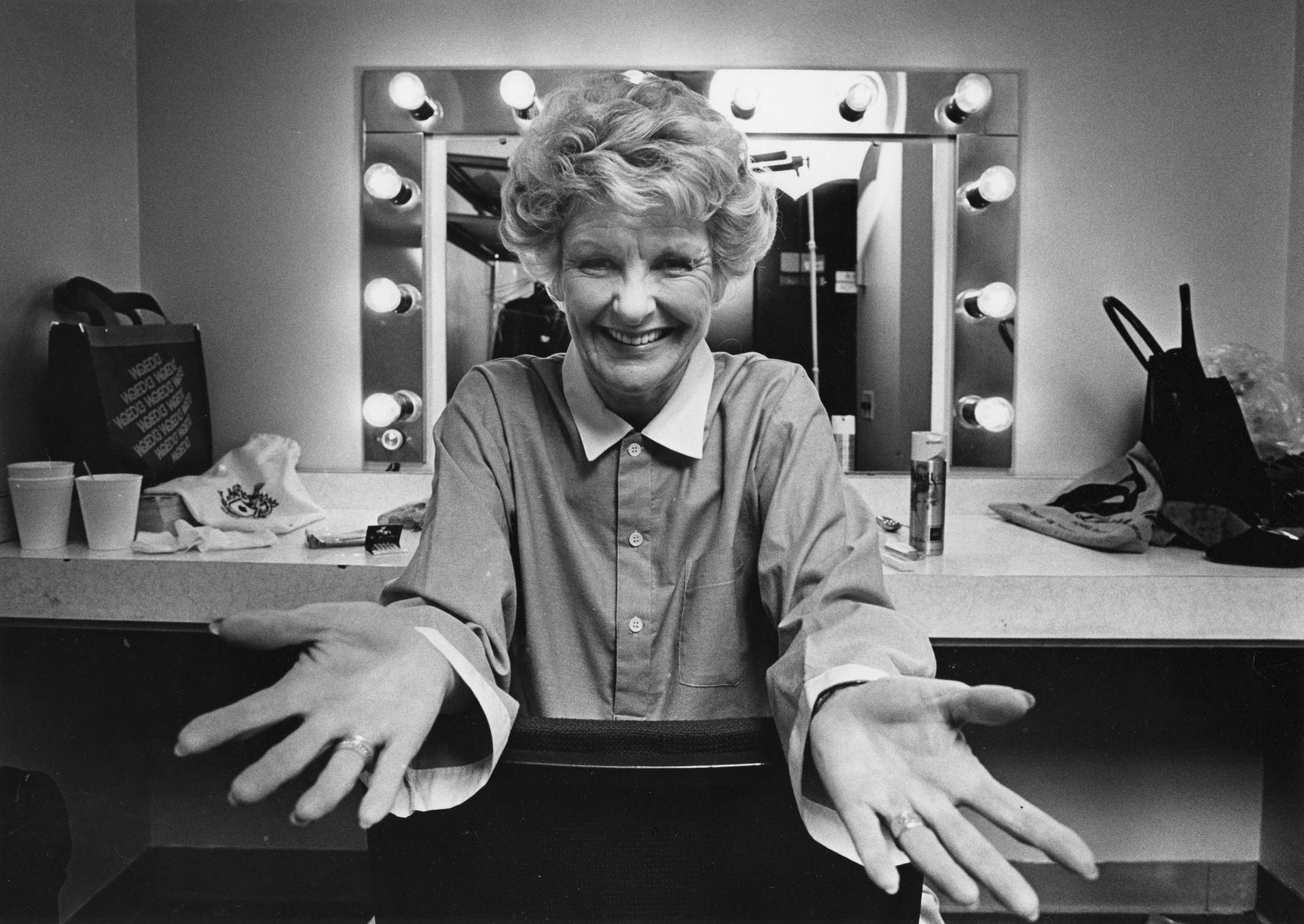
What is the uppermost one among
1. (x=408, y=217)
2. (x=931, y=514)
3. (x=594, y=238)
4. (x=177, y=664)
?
(x=408, y=217)

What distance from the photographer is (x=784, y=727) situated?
72cm

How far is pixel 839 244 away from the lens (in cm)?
172

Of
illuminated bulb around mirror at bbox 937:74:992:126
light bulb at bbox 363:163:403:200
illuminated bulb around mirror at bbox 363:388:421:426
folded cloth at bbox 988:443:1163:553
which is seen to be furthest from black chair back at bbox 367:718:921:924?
illuminated bulb around mirror at bbox 937:74:992:126

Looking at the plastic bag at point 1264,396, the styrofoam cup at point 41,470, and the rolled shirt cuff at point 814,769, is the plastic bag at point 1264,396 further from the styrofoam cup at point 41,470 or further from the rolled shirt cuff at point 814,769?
the styrofoam cup at point 41,470

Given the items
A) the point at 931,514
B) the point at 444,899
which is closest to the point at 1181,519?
the point at 931,514

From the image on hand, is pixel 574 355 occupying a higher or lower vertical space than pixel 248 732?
higher

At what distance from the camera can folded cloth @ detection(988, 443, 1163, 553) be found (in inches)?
55.3

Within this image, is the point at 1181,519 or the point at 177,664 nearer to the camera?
the point at 1181,519

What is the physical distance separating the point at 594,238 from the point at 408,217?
3.05 ft

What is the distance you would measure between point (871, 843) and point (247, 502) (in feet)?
4.23

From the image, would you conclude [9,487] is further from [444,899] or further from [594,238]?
[444,899]

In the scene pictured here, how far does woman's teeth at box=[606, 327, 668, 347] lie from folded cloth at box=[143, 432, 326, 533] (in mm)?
807

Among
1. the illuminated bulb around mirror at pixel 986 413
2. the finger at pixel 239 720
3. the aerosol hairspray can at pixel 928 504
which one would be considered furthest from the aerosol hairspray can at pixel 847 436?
the finger at pixel 239 720

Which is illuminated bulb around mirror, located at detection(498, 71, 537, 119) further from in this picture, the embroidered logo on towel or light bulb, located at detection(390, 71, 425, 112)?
the embroidered logo on towel
